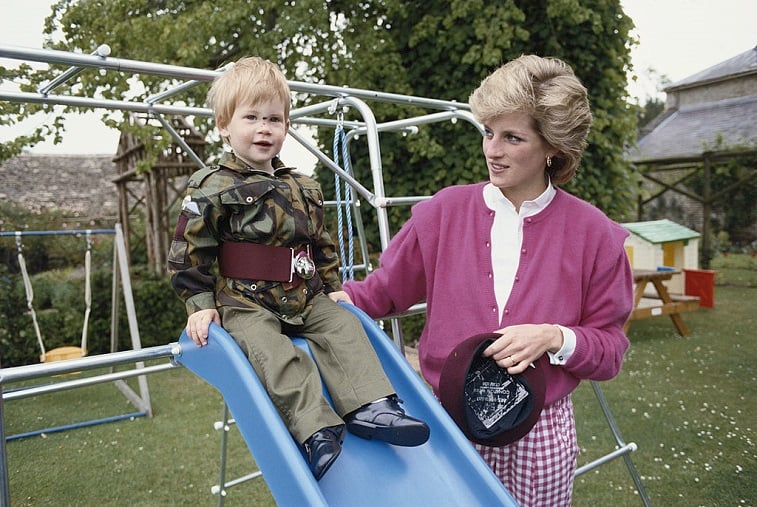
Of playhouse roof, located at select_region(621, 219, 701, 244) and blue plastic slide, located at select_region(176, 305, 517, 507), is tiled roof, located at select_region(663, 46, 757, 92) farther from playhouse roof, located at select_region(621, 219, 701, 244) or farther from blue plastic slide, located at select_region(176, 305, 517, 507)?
blue plastic slide, located at select_region(176, 305, 517, 507)

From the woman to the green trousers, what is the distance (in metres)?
0.22

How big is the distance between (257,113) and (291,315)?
0.52m

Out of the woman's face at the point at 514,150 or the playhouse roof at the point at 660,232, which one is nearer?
the woman's face at the point at 514,150

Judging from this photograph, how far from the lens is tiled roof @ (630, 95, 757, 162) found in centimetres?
978

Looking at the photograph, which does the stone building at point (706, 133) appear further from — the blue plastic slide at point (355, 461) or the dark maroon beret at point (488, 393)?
the blue plastic slide at point (355, 461)

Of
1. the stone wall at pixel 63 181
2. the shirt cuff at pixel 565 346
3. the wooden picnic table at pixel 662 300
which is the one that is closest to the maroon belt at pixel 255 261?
the shirt cuff at pixel 565 346

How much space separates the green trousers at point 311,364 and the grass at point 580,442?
2.16 m

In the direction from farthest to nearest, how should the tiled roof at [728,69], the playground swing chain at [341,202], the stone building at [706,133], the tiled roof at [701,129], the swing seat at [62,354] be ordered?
the tiled roof at [701,129]
the stone building at [706,133]
the tiled roof at [728,69]
the swing seat at [62,354]
the playground swing chain at [341,202]

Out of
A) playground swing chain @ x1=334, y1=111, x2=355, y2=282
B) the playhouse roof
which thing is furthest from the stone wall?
playground swing chain @ x1=334, y1=111, x2=355, y2=282

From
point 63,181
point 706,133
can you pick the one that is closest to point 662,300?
point 706,133

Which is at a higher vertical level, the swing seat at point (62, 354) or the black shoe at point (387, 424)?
the black shoe at point (387, 424)

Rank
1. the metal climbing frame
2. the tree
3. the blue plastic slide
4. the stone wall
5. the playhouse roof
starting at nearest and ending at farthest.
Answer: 1. the blue plastic slide
2. the metal climbing frame
3. the tree
4. the playhouse roof
5. the stone wall

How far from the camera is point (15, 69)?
18.8 feet

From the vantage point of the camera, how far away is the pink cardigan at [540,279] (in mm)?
1470
